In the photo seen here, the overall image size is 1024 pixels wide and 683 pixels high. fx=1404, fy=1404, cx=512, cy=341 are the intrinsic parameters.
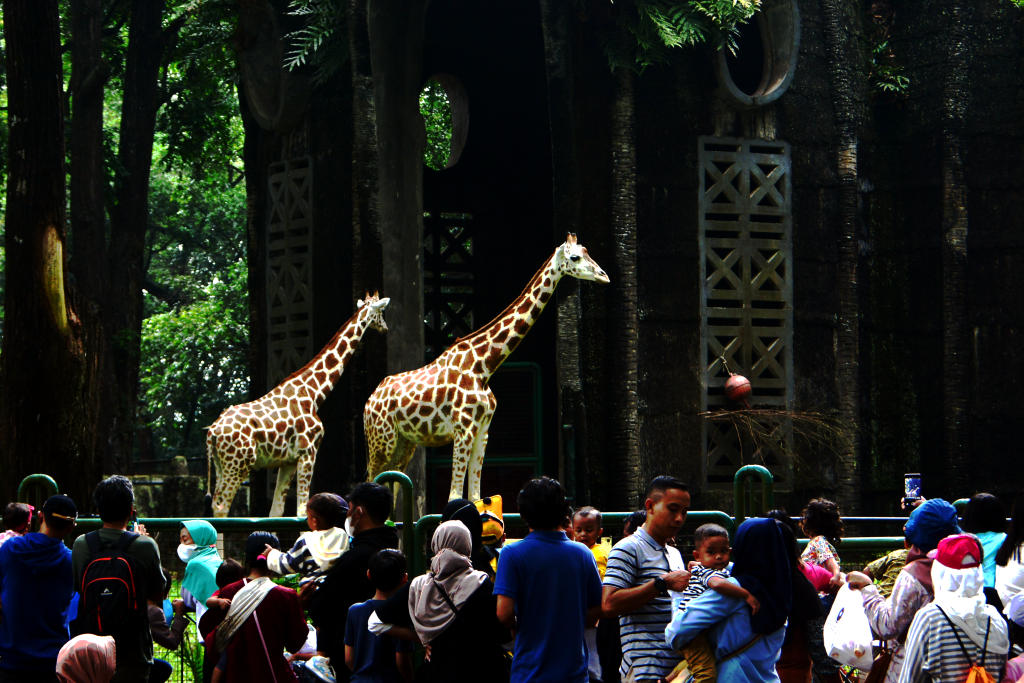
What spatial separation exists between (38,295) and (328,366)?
419 cm

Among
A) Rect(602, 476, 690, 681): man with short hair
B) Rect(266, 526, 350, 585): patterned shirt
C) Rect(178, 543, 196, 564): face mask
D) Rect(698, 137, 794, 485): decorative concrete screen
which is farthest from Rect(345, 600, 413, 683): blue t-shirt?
Rect(698, 137, 794, 485): decorative concrete screen

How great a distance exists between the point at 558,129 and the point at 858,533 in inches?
247

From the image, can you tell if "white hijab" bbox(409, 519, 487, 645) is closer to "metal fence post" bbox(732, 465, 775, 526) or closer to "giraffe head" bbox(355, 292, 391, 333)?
"metal fence post" bbox(732, 465, 775, 526)

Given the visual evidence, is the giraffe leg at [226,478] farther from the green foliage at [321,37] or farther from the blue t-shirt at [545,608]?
the blue t-shirt at [545,608]

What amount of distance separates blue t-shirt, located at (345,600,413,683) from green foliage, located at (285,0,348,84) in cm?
1169

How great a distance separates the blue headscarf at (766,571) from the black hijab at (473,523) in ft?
5.57

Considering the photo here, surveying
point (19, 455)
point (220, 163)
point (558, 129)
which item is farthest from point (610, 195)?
point (220, 163)

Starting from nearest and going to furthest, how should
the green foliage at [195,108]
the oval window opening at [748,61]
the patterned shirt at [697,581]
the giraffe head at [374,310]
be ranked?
the patterned shirt at [697,581] < the giraffe head at [374,310] < the oval window opening at [748,61] < the green foliage at [195,108]

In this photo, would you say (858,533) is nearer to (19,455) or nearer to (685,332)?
(685,332)

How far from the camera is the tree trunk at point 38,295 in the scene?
12586 mm

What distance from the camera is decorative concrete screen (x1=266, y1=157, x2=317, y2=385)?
18.8 meters

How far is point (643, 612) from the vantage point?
23.1 ft

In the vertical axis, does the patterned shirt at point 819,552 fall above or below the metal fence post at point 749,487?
below

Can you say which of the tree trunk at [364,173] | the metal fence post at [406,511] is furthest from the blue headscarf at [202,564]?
the tree trunk at [364,173]
